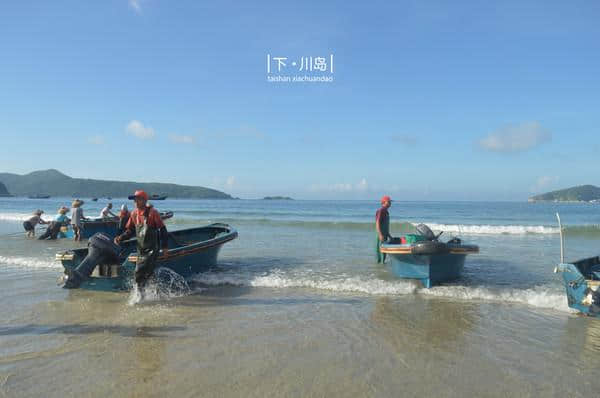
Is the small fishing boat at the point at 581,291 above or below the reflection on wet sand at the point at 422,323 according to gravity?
above

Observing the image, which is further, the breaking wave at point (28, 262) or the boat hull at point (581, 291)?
the breaking wave at point (28, 262)

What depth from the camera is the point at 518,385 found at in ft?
12.8

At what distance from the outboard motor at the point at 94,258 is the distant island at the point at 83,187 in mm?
119412

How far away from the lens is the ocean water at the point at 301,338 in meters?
3.88

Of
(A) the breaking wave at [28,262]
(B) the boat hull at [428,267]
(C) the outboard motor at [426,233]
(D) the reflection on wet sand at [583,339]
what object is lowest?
(A) the breaking wave at [28,262]

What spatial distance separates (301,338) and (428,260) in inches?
148

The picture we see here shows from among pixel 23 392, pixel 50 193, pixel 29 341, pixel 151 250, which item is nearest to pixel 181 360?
pixel 23 392

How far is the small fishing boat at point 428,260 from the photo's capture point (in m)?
7.75

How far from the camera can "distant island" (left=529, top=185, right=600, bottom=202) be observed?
379 ft

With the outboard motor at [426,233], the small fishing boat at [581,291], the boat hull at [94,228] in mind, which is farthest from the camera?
the boat hull at [94,228]

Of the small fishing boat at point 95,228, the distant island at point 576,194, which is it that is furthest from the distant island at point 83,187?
the distant island at point 576,194

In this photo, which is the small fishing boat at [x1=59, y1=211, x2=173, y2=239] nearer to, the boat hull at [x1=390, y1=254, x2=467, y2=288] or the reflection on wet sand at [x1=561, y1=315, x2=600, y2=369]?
the boat hull at [x1=390, y1=254, x2=467, y2=288]

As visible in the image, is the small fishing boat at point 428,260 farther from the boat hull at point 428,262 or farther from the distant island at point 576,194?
the distant island at point 576,194

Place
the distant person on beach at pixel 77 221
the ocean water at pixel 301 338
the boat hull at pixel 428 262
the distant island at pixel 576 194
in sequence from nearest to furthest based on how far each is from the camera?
the ocean water at pixel 301 338, the boat hull at pixel 428 262, the distant person on beach at pixel 77 221, the distant island at pixel 576 194
